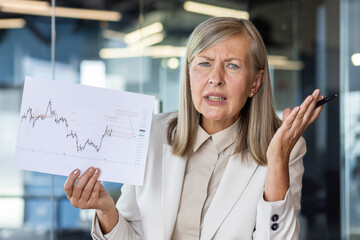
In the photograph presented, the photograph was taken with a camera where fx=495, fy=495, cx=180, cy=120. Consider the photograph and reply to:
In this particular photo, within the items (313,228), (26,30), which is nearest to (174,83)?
(26,30)

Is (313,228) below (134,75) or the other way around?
below

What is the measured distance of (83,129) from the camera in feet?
4.99

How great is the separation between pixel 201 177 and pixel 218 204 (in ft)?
0.40

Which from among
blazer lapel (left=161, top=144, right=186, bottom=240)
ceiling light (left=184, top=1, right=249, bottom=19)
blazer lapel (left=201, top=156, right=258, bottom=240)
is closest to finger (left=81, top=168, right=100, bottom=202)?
blazer lapel (left=161, top=144, right=186, bottom=240)

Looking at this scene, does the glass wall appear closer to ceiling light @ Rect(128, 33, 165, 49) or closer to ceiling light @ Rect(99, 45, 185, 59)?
ceiling light @ Rect(99, 45, 185, 59)

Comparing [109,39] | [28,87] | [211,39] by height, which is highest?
[109,39]

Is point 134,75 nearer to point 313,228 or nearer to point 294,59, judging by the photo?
point 294,59

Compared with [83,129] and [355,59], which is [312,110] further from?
[355,59]

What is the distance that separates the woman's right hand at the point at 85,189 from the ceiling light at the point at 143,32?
2.99 m

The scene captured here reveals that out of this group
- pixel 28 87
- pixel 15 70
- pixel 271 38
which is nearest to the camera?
pixel 28 87

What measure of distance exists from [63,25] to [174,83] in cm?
108

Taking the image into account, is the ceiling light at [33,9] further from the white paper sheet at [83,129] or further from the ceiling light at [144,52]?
A: the white paper sheet at [83,129]

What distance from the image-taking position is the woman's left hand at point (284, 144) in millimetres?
1401

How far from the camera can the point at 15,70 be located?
13.9 ft
